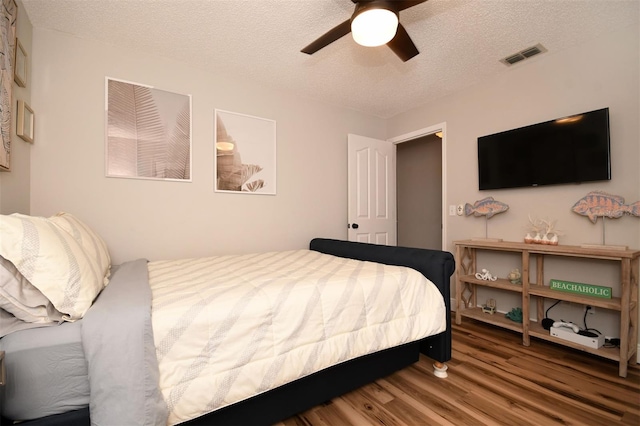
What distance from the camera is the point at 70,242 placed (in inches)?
45.7

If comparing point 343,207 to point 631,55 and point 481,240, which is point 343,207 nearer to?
point 481,240

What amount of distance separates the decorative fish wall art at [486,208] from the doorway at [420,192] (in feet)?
4.47

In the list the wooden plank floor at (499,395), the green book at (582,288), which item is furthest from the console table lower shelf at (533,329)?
the green book at (582,288)

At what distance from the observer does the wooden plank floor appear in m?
1.45

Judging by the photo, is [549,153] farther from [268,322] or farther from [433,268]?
[268,322]

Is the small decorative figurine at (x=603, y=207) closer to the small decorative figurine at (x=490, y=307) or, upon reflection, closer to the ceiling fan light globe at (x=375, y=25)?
the small decorative figurine at (x=490, y=307)

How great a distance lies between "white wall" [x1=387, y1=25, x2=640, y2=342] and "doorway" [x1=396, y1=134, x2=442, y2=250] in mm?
1147

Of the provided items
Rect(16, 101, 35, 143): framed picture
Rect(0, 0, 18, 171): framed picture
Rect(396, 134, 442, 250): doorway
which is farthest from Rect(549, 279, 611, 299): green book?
Rect(16, 101, 35, 143): framed picture

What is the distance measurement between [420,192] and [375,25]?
3.41 meters

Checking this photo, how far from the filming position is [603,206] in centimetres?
214

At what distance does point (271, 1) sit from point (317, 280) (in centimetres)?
182

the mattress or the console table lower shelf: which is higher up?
the mattress

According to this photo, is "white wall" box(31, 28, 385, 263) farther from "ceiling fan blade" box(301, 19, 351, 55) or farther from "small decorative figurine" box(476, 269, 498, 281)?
"small decorative figurine" box(476, 269, 498, 281)

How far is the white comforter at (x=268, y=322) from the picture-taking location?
3.50ft
